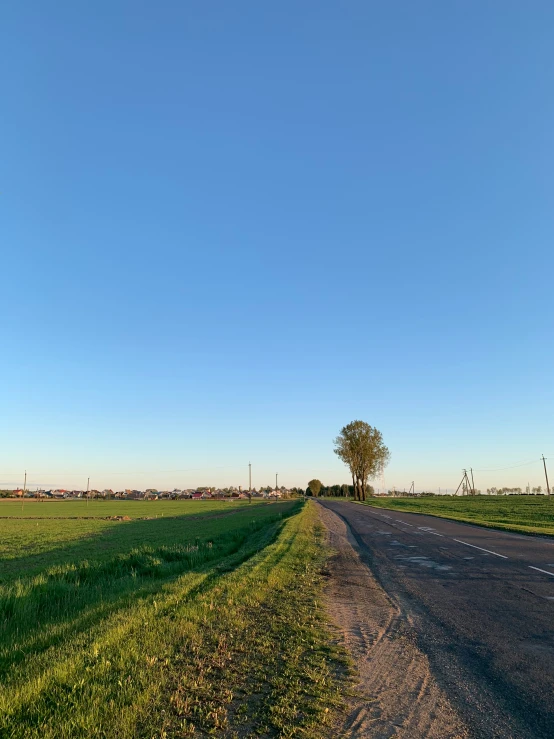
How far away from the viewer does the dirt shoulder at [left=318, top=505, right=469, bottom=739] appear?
447 centimetres

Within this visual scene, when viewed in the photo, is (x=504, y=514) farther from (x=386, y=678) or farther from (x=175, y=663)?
(x=175, y=663)

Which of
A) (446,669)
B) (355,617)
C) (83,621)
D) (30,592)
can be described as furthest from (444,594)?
(30,592)

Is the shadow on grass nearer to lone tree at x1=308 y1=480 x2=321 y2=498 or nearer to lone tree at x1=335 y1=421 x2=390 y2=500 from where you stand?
lone tree at x1=335 y1=421 x2=390 y2=500

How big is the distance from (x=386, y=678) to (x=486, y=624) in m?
3.12

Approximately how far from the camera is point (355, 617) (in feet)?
28.1

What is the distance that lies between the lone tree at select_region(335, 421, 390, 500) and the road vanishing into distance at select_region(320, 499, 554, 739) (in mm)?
86010

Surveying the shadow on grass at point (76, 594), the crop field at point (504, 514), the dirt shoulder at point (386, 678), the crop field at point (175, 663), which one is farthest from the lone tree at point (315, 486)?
the dirt shoulder at point (386, 678)

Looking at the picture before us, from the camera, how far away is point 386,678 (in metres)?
5.69

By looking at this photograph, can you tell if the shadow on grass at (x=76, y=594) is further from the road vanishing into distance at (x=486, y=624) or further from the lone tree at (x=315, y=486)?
the lone tree at (x=315, y=486)

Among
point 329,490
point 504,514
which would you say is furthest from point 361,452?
point 329,490

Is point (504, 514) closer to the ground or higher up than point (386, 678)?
closer to the ground

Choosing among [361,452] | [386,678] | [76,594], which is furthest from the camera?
[361,452]

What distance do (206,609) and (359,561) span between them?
28.6 ft

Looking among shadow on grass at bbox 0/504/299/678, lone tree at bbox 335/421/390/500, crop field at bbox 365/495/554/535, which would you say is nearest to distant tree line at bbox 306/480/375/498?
lone tree at bbox 335/421/390/500
